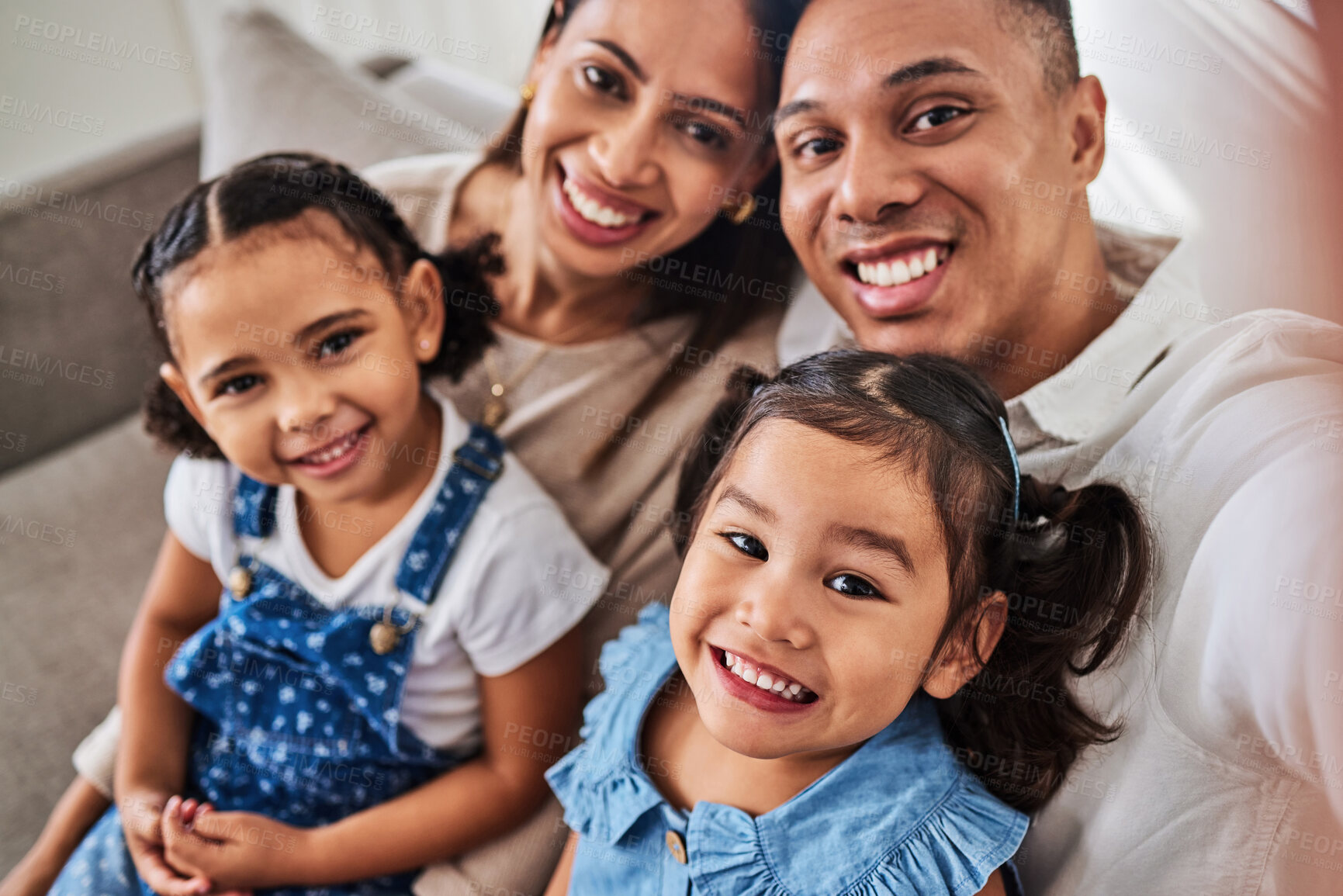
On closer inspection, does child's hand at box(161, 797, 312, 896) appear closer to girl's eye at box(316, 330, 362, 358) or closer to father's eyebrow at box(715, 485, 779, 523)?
girl's eye at box(316, 330, 362, 358)

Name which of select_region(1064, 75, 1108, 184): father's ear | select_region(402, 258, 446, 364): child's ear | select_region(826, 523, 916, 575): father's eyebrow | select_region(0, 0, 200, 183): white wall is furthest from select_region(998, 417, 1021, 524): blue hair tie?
select_region(0, 0, 200, 183): white wall

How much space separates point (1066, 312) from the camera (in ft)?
2.94

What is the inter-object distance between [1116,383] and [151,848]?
1.12 meters

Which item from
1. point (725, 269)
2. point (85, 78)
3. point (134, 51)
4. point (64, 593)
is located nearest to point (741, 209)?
point (725, 269)

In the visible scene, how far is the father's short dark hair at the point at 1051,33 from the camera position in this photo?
0.85 m

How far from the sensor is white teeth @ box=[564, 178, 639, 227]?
1.11 m

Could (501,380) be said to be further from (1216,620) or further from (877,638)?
(1216,620)

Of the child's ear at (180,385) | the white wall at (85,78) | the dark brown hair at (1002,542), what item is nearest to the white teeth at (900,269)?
the dark brown hair at (1002,542)

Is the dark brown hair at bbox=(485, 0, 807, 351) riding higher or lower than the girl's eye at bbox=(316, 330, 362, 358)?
higher

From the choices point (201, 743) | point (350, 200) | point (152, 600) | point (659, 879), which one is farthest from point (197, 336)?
point (659, 879)

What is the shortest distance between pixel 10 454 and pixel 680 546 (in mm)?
1236

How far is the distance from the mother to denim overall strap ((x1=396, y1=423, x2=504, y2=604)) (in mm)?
118

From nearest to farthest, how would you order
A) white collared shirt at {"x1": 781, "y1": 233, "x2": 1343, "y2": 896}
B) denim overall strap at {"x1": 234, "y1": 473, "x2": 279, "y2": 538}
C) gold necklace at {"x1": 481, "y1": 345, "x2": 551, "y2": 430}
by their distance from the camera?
1. white collared shirt at {"x1": 781, "y1": 233, "x2": 1343, "y2": 896}
2. denim overall strap at {"x1": 234, "y1": 473, "x2": 279, "y2": 538}
3. gold necklace at {"x1": 481, "y1": 345, "x2": 551, "y2": 430}

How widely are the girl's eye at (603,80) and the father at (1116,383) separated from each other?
20 cm
